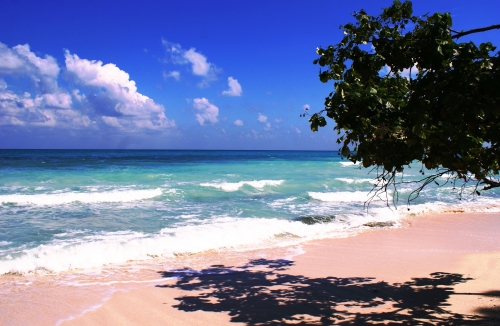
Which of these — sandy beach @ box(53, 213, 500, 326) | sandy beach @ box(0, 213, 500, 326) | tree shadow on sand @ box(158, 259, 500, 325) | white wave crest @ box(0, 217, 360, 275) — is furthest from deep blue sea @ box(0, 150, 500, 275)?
tree shadow on sand @ box(158, 259, 500, 325)

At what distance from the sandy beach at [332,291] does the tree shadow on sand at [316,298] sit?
0.01 meters

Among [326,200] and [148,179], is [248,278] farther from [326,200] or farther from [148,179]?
[148,179]

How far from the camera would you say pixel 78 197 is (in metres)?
16.2

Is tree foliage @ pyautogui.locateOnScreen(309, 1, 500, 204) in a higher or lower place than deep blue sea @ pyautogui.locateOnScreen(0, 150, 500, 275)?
higher

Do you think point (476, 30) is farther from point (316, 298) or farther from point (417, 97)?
point (316, 298)

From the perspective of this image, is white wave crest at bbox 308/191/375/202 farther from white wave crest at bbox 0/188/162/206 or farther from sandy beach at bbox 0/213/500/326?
sandy beach at bbox 0/213/500/326

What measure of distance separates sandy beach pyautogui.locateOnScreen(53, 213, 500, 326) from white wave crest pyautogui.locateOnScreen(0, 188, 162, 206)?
997cm

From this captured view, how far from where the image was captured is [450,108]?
10.8 ft

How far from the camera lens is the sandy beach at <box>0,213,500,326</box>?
489 centimetres


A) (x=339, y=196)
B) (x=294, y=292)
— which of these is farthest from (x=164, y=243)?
(x=339, y=196)

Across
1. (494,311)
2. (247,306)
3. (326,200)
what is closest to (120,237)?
(247,306)

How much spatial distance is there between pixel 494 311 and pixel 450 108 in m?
3.12

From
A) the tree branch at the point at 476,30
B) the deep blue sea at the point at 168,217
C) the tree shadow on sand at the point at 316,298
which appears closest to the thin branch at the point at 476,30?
the tree branch at the point at 476,30

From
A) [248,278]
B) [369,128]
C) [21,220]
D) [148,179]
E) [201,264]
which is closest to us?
[369,128]
